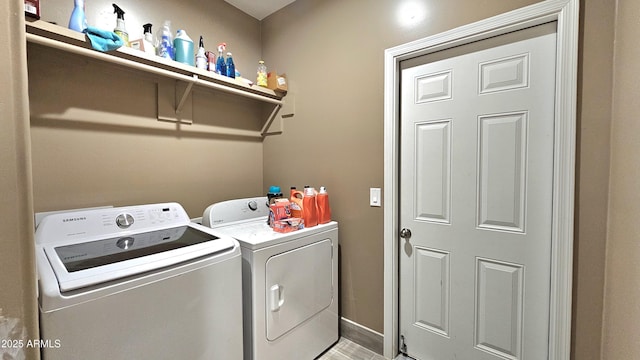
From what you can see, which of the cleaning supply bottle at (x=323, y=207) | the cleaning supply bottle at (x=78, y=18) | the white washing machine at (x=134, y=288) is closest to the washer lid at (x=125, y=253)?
the white washing machine at (x=134, y=288)

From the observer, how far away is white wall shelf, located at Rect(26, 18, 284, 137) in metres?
1.25

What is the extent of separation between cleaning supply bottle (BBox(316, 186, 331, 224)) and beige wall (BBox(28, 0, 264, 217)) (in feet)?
2.85

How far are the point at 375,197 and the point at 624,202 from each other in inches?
45.3

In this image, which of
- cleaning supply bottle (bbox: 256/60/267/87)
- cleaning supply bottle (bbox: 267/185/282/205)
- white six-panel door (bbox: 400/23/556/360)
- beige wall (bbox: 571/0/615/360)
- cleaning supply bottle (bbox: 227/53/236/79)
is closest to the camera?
beige wall (bbox: 571/0/615/360)

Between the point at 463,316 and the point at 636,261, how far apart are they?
0.98 m

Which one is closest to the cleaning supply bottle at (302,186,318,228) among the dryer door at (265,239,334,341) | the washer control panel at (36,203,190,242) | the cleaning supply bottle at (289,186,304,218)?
the cleaning supply bottle at (289,186,304,218)

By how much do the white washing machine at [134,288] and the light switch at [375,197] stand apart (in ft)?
3.16

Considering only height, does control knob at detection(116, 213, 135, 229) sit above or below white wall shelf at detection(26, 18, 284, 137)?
below

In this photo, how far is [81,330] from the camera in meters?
0.90

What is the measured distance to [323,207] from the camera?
192cm

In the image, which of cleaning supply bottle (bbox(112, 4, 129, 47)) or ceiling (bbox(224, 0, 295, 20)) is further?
ceiling (bbox(224, 0, 295, 20))

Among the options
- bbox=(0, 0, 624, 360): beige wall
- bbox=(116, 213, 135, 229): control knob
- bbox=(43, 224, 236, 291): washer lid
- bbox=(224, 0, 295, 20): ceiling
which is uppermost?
bbox=(224, 0, 295, 20): ceiling

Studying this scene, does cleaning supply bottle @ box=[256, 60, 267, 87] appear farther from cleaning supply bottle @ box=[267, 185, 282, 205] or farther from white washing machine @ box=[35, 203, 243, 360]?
white washing machine @ box=[35, 203, 243, 360]

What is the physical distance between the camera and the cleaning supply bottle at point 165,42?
5.54ft
